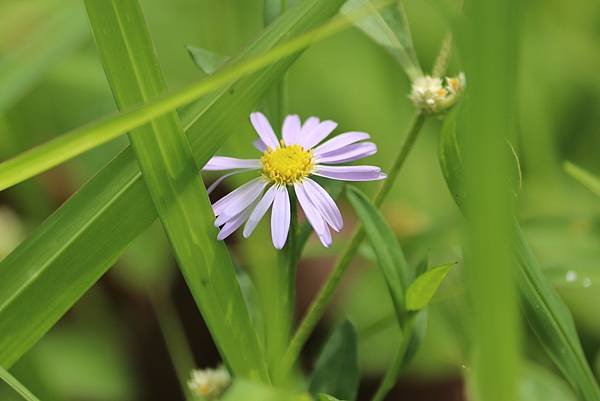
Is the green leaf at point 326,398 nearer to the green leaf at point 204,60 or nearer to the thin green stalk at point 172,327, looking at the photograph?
the green leaf at point 204,60

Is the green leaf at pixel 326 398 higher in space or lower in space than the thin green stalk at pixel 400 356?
lower

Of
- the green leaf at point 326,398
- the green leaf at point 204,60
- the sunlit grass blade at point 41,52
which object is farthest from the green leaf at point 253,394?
the sunlit grass blade at point 41,52

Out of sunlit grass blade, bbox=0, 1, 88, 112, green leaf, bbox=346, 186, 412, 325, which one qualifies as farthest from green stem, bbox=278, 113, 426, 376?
sunlit grass blade, bbox=0, 1, 88, 112

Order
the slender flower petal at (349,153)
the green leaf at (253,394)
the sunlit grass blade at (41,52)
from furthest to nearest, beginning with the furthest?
the sunlit grass blade at (41,52)
the slender flower petal at (349,153)
the green leaf at (253,394)

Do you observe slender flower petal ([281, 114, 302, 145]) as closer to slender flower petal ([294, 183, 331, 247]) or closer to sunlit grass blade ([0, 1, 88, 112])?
slender flower petal ([294, 183, 331, 247])

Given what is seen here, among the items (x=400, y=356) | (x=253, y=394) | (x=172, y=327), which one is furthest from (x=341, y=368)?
(x=172, y=327)

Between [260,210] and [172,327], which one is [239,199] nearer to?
[260,210]
